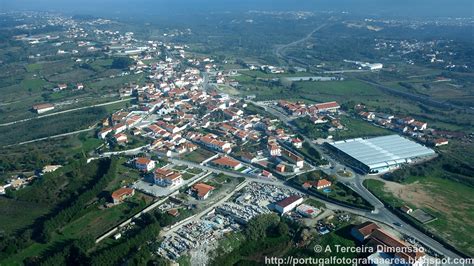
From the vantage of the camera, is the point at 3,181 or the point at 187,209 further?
the point at 3,181

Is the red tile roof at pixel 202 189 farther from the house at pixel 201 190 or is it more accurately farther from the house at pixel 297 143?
the house at pixel 297 143

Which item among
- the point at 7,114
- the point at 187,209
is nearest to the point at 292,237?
the point at 187,209

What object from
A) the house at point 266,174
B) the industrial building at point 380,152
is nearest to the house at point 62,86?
the house at point 266,174

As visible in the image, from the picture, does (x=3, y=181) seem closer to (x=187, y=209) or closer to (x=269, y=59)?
(x=187, y=209)

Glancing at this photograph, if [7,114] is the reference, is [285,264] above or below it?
above

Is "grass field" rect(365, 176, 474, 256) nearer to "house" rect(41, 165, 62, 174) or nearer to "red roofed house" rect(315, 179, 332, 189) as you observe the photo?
"red roofed house" rect(315, 179, 332, 189)

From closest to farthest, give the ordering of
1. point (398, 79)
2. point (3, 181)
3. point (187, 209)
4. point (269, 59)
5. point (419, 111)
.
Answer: point (187, 209)
point (3, 181)
point (419, 111)
point (398, 79)
point (269, 59)

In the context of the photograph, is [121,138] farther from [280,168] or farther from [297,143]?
[297,143]

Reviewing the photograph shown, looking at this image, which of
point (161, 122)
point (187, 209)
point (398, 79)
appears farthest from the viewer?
point (398, 79)
